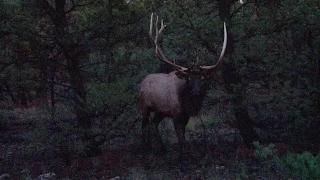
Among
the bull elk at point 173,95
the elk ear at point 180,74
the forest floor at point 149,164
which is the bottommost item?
the forest floor at point 149,164

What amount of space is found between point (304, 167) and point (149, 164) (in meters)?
4.62

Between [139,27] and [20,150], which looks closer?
[139,27]

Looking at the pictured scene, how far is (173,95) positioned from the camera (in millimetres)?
10289

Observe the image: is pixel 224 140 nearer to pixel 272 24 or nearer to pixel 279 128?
pixel 279 128

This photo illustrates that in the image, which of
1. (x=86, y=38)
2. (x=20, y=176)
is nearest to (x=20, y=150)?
(x=20, y=176)

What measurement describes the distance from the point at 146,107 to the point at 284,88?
3.37 m

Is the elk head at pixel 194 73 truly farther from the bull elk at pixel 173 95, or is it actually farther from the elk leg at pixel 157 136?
the elk leg at pixel 157 136

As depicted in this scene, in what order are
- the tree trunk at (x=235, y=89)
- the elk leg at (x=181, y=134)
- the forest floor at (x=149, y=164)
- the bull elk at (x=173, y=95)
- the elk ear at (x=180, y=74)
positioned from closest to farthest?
the forest floor at (x=149, y=164) → the tree trunk at (x=235, y=89) → the bull elk at (x=173, y=95) → the elk ear at (x=180, y=74) → the elk leg at (x=181, y=134)

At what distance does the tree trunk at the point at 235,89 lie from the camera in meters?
9.27

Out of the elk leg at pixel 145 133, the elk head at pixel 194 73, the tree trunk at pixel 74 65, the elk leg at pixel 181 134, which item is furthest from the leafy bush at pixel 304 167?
the elk leg at pixel 145 133

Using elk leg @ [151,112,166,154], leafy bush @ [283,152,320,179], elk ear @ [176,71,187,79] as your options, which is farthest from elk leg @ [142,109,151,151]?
leafy bush @ [283,152,320,179]

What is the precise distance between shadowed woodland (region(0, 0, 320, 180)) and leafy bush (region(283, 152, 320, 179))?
7.84 ft

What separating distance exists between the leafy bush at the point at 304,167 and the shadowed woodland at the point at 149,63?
2.39 m

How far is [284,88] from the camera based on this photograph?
353 inches
